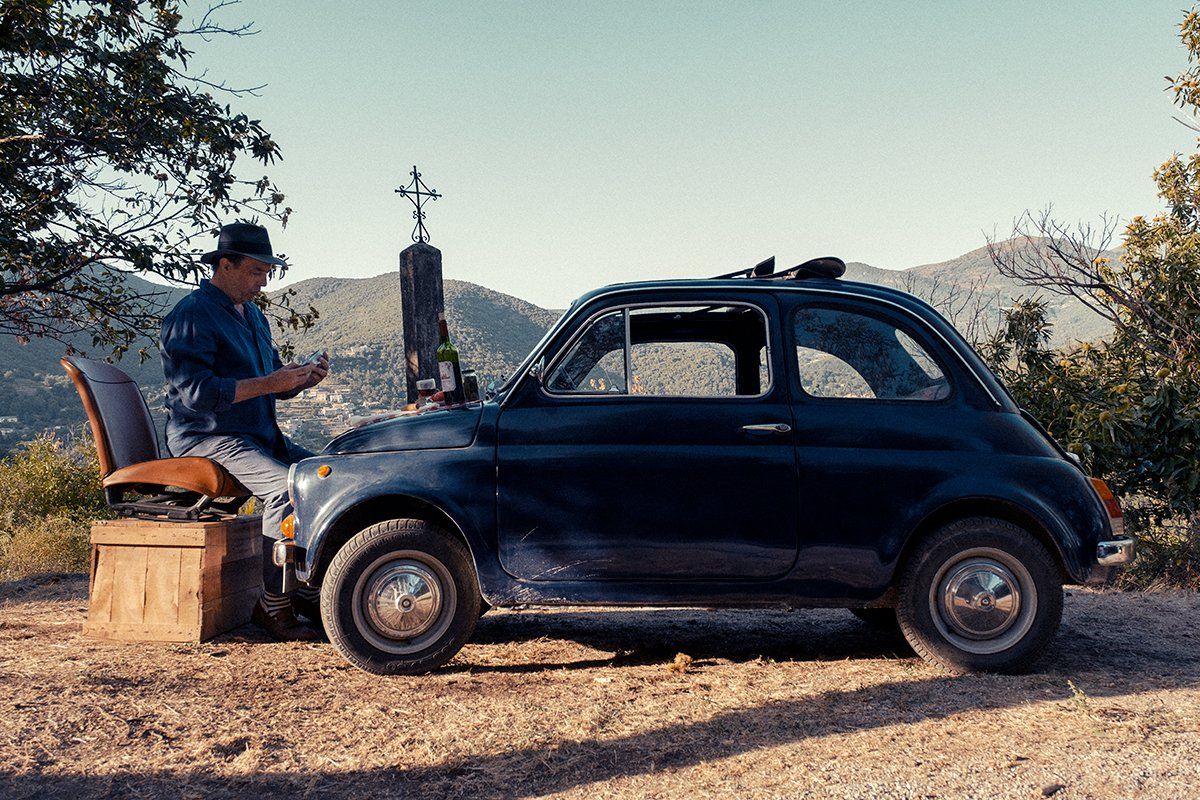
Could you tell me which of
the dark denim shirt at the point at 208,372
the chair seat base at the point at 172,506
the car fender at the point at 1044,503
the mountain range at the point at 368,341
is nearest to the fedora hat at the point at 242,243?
the dark denim shirt at the point at 208,372

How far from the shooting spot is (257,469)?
521 cm

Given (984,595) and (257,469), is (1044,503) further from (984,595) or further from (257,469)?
(257,469)

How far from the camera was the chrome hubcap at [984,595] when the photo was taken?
4383 mm

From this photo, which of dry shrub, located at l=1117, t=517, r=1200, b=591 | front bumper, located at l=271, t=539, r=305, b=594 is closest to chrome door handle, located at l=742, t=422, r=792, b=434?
front bumper, located at l=271, t=539, r=305, b=594

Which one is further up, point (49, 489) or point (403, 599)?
point (49, 489)

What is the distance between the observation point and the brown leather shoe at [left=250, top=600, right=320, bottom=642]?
5285mm

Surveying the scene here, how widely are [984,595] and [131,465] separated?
465cm

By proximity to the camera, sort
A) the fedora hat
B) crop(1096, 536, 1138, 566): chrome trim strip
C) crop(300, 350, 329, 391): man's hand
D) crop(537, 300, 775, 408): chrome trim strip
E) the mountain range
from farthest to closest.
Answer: the mountain range < the fedora hat < crop(300, 350, 329, 391): man's hand < crop(537, 300, 775, 408): chrome trim strip < crop(1096, 536, 1138, 566): chrome trim strip

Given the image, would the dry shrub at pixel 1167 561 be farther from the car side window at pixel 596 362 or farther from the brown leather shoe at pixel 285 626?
the brown leather shoe at pixel 285 626

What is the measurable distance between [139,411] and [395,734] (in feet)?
10.3

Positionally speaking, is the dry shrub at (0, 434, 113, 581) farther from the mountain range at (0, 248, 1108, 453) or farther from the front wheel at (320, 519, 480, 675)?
the front wheel at (320, 519, 480, 675)

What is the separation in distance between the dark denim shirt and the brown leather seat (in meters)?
0.20

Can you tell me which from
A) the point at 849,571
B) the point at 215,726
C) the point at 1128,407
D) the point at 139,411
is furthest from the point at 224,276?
the point at 1128,407

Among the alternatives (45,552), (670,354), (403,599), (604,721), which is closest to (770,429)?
(670,354)
